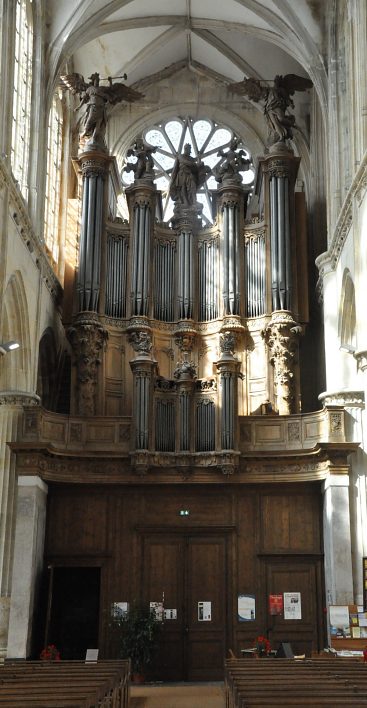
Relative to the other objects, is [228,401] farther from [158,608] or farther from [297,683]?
[297,683]

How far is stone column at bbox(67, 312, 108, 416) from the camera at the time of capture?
78.9 feet

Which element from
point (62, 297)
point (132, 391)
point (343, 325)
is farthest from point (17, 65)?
point (343, 325)

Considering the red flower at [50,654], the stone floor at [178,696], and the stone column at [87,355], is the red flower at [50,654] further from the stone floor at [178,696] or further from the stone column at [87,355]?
the stone column at [87,355]

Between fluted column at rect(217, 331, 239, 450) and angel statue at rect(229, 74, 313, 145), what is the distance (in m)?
7.93

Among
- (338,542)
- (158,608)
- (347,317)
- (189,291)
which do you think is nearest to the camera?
(338,542)

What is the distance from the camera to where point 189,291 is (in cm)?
2588

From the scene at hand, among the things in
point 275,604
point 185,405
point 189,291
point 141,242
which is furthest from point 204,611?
point 141,242

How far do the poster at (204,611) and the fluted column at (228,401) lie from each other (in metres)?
3.67

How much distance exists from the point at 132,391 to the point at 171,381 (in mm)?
1563

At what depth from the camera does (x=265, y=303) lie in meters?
25.2

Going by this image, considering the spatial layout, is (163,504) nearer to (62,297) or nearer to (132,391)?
(132,391)

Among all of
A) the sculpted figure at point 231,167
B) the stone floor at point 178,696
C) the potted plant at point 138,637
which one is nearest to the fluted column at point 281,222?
the sculpted figure at point 231,167

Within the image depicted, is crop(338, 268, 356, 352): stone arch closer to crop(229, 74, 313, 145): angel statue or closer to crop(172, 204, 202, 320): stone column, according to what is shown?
crop(172, 204, 202, 320): stone column

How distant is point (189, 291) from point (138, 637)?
9448 millimetres
